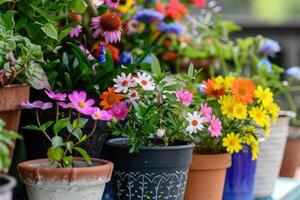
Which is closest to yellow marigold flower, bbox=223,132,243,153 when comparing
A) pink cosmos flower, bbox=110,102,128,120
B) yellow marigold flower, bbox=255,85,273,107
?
yellow marigold flower, bbox=255,85,273,107

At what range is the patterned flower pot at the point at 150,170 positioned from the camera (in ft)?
4.61

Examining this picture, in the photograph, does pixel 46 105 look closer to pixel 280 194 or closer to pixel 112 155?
pixel 112 155

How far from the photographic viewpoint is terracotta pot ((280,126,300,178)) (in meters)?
2.37

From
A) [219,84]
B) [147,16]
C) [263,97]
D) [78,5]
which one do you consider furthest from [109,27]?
[147,16]

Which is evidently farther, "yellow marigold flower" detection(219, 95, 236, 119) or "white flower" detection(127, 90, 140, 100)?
"yellow marigold flower" detection(219, 95, 236, 119)

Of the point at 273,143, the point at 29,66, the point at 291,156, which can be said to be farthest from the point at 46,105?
the point at 291,156

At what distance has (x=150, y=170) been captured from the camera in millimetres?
1413

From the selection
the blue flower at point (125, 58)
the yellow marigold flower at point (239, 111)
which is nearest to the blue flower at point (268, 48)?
the blue flower at point (125, 58)

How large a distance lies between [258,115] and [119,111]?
1.32 ft

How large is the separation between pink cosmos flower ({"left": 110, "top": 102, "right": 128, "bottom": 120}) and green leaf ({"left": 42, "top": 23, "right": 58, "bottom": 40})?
0.19 m

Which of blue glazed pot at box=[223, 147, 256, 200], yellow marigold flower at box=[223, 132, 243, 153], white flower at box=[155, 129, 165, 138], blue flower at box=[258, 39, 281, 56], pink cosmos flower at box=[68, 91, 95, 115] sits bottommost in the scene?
blue glazed pot at box=[223, 147, 256, 200]

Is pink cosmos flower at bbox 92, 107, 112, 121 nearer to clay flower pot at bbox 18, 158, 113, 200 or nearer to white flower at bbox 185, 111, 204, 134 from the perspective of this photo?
clay flower pot at bbox 18, 158, 113, 200

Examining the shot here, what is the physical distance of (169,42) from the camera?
7.91 feet

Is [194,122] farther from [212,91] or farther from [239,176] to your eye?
[239,176]
